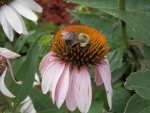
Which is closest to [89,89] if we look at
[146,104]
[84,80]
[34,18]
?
[84,80]

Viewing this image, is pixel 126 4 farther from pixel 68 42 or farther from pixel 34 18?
pixel 68 42

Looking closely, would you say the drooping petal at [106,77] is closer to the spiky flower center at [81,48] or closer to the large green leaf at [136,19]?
the spiky flower center at [81,48]

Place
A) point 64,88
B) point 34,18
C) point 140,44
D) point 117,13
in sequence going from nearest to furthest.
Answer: point 64,88
point 117,13
point 34,18
point 140,44

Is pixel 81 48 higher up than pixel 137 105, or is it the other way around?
pixel 81 48

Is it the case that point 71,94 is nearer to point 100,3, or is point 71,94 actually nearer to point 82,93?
point 82,93

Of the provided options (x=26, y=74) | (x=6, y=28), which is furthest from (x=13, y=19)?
(x=26, y=74)

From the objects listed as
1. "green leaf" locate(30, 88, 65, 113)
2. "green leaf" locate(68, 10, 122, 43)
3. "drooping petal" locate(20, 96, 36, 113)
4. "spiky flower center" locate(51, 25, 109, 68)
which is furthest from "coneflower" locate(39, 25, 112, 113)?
"green leaf" locate(68, 10, 122, 43)
